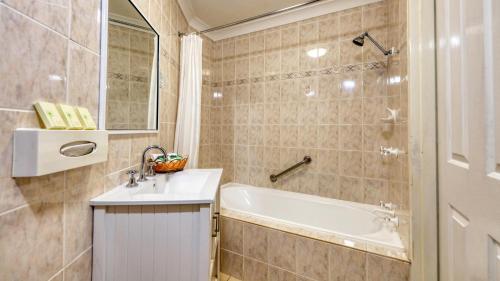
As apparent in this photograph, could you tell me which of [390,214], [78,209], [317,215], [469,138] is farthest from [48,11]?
[317,215]

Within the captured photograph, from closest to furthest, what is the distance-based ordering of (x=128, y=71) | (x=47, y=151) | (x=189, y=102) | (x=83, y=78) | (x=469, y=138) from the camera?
(x=47, y=151), (x=469, y=138), (x=83, y=78), (x=128, y=71), (x=189, y=102)

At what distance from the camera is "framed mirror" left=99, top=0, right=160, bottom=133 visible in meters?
0.87

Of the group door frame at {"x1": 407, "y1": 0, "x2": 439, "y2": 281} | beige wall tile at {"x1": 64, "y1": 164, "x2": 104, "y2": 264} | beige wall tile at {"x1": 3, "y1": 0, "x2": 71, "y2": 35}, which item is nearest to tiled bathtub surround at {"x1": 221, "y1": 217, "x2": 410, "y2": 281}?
door frame at {"x1": 407, "y1": 0, "x2": 439, "y2": 281}

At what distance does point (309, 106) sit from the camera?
2.10 meters

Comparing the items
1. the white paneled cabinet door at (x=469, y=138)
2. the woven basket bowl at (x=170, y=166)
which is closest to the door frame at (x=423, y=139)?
the white paneled cabinet door at (x=469, y=138)

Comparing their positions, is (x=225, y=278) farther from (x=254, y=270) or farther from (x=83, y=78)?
(x=83, y=78)

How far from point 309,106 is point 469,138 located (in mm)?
1521

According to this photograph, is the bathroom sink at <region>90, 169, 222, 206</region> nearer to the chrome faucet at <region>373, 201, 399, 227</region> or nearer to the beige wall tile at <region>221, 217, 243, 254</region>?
the beige wall tile at <region>221, 217, 243, 254</region>

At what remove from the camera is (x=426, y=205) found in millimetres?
884

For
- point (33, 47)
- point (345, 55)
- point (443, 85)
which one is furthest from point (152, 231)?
point (345, 55)

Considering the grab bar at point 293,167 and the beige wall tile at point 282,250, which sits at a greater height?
the grab bar at point 293,167

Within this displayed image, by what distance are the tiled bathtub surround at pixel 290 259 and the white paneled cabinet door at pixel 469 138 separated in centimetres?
37

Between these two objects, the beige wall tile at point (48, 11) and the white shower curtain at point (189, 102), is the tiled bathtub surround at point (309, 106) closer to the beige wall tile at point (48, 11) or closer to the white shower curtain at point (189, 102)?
the white shower curtain at point (189, 102)

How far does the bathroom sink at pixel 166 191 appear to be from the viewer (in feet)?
2.46
